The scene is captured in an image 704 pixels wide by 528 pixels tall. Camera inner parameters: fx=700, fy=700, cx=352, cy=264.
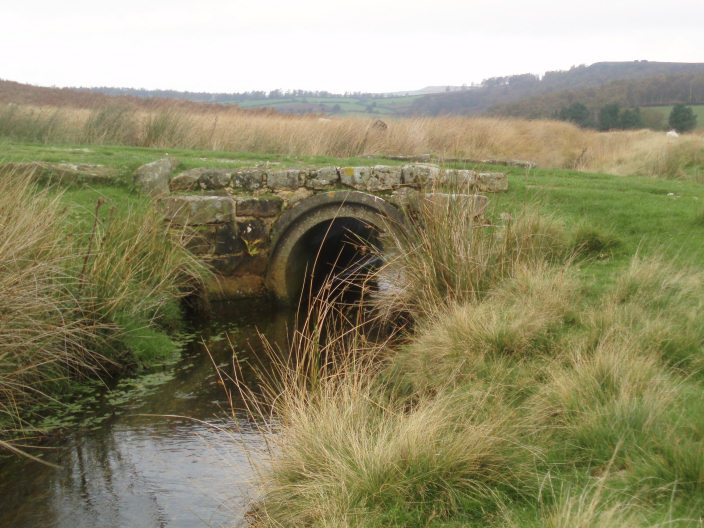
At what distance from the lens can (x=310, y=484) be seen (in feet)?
12.0

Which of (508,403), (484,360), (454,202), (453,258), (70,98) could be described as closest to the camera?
(508,403)

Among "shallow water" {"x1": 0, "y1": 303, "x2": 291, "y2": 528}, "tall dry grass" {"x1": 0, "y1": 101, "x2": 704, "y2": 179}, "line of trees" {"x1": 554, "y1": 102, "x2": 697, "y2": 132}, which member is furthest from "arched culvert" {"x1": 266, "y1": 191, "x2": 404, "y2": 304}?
"line of trees" {"x1": 554, "y1": 102, "x2": 697, "y2": 132}

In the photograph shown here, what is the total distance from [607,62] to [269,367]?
75033 mm

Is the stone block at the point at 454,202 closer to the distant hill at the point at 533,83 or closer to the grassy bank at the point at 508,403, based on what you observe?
the grassy bank at the point at 508,403

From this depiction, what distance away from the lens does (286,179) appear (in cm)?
993

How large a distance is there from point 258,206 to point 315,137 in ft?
17.2

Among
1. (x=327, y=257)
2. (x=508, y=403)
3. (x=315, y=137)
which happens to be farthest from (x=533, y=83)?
(x=508, y=403)

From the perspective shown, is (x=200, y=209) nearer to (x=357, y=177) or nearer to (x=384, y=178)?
(x=357, y=177)

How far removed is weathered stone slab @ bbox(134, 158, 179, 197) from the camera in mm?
9836

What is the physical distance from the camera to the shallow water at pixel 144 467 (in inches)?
169

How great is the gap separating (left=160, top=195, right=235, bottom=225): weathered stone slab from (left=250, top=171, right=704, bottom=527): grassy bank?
11.0ft

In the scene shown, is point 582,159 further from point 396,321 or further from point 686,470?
point 686,470

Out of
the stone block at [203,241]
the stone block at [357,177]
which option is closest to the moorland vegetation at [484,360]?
the stone block at [203,241]

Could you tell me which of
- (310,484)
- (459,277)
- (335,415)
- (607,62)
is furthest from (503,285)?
(607,62)
